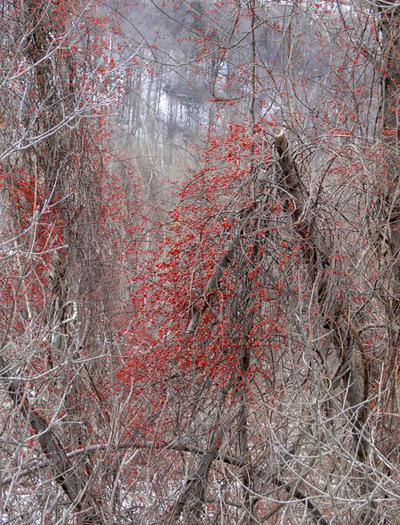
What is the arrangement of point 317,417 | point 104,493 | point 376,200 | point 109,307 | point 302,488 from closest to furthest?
point 317,417 → point 104,493 → point 376,200 → point 302,488 → point 109,307

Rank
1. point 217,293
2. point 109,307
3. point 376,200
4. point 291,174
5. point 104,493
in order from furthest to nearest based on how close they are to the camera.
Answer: point 109,307, point 376,200, point 104,493, point 291,174, point 217,293

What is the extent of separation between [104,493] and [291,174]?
2.66 meters

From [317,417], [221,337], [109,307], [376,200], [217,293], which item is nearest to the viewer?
[317,417]

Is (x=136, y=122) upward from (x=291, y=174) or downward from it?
downward

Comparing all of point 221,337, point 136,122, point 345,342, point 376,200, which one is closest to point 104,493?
point 221,337

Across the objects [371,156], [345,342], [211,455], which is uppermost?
[371,156]

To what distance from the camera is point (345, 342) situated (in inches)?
189

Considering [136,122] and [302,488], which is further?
[136,122]

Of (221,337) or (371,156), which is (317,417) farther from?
(371,156)

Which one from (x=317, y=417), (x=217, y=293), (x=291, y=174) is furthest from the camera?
(x=291, y=174)

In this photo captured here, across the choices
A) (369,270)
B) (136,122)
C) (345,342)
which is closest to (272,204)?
(345,342)

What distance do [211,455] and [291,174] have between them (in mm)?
2021

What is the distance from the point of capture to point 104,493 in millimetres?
4562

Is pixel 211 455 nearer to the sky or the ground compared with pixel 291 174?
nearer to the ground
